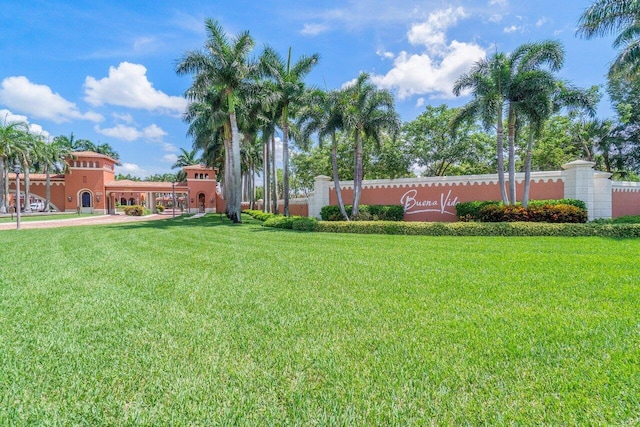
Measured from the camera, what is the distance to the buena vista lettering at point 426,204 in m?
16.7

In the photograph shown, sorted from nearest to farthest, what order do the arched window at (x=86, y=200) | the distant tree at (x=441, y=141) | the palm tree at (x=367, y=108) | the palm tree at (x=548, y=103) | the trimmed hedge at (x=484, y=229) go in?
the trimmed hedge at (x=484, y=229), the palm tree at (x=548, y=103), the palm tree at (x=367, y=108), the distant tree at (x=441, y=141), the arched window at (x=86, y=200)

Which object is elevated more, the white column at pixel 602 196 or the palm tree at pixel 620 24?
the palm tree at pixel 620 24

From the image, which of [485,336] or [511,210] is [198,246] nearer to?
[485,336]

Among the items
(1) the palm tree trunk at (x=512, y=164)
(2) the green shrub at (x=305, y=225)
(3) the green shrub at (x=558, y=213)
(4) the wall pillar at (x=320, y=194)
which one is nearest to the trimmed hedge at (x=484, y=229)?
(2) the green shrub at (x=305, y=225)

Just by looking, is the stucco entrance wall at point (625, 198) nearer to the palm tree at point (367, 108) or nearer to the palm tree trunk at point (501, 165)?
the palm tree trunk at point (501, 165)

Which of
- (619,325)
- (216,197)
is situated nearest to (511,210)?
(619,325)

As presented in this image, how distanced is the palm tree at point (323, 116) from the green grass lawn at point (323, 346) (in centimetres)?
1213

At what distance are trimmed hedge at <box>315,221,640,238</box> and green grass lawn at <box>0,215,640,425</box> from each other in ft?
18.4

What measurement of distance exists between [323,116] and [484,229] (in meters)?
10.4

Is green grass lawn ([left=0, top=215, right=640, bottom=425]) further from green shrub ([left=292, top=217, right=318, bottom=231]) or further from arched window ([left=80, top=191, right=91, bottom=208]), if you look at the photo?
arched window ([left=80, top=191, right=91, bottom=208])

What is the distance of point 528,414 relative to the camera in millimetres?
2154

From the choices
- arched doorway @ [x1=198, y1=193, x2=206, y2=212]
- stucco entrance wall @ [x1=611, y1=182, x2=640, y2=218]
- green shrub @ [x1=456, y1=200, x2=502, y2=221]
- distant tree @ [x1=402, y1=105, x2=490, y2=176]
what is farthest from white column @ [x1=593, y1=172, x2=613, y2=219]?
arched doorway @ [x1=198, y1=193, x2=206, y2=212]

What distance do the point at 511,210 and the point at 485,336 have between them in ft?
40.2

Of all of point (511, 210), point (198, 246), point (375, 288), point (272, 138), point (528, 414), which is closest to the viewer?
point (528, 414)
